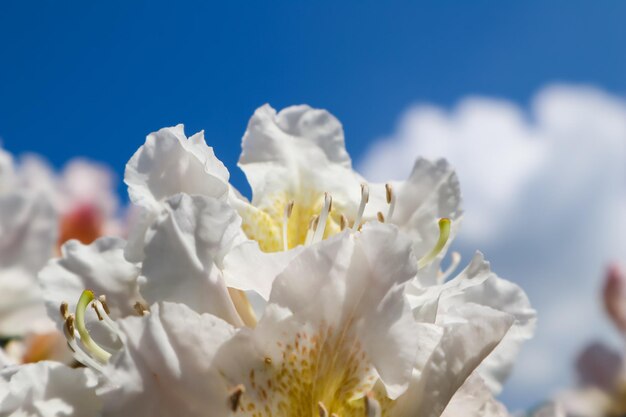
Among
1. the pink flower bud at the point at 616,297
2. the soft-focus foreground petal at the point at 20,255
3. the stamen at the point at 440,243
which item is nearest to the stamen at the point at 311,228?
the stamen at the point at 440,243

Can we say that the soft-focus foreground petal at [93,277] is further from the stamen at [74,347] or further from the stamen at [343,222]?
the stamen at [343,222]

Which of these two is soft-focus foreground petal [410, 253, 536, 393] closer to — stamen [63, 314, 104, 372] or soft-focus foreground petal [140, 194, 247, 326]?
soft-focus foreground petal [140, 194, 247, 326]

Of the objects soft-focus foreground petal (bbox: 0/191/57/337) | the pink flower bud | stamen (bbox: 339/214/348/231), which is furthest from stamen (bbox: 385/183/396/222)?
the pink flower bud

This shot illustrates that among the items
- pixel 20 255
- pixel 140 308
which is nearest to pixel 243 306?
pixel 140 308

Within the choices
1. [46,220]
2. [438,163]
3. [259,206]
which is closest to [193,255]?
[259,206]

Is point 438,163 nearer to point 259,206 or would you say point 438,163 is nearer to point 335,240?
point 259,206
